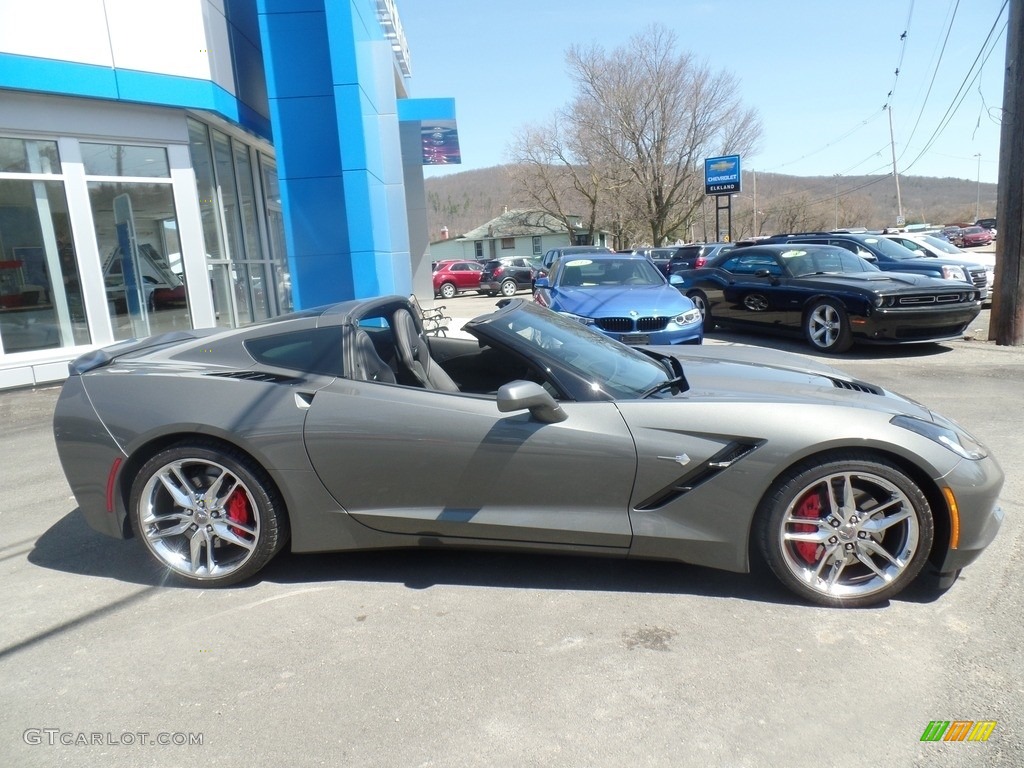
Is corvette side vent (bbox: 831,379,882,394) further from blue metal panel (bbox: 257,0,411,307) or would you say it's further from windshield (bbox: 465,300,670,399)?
blue metal panel (bbox: 257,0,411,307)

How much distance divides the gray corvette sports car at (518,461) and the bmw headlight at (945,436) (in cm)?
1

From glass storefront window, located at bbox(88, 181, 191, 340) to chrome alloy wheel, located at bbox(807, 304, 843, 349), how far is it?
30.2 ft

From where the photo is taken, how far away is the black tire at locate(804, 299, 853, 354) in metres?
9.36

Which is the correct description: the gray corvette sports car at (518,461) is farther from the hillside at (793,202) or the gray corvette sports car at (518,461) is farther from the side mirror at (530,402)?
the hillside at (793,202)

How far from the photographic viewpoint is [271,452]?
3.28 metres

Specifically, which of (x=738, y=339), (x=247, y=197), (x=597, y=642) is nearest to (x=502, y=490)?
(x=597, y=642)

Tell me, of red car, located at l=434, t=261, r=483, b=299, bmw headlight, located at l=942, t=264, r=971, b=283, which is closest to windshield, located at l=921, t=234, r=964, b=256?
bmw headlight, located at l=942, t=264, r=971, b=283

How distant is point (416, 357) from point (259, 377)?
0.86 metres

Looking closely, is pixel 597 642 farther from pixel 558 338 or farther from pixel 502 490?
pixel 558 338

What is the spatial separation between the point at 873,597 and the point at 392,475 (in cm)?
212

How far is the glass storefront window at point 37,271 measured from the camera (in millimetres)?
9164

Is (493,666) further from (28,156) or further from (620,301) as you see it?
(28,156)

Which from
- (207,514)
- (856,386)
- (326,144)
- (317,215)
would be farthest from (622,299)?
(207,514)

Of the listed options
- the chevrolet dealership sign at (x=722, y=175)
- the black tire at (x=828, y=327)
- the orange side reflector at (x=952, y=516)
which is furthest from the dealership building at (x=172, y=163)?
the chevrolet dealership sign at (x=722, y=175)
